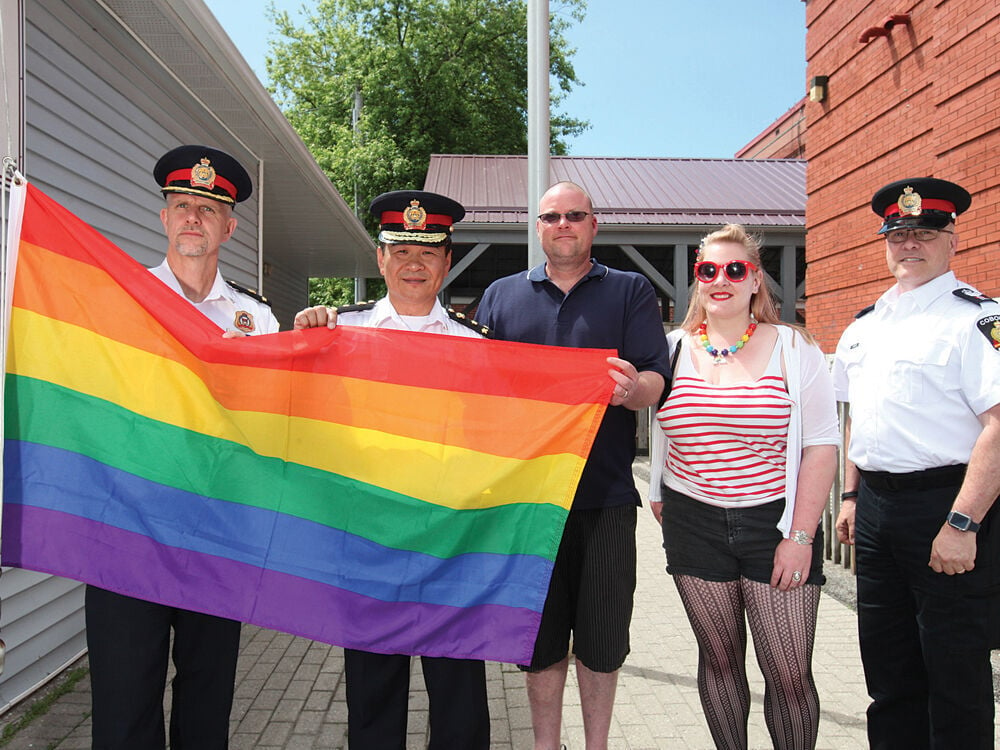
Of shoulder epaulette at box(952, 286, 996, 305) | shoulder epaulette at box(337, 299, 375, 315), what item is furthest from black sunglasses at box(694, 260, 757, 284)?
shoulder epaulette at box(337, 299, 375, 315)

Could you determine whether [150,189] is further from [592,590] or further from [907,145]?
[907,145]

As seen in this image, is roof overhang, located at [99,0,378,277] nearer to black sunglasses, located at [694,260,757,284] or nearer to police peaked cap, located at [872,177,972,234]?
black sunglasses, located at [694,260,757,284]

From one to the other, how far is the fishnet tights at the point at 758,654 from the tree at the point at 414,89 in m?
23.3

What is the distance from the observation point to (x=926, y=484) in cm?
257

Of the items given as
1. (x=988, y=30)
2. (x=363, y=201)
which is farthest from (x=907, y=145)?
(x=363, y=201)

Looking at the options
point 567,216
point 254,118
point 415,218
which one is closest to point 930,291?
point 567,216

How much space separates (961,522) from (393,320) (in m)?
2.04

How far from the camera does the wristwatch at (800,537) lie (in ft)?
7.82

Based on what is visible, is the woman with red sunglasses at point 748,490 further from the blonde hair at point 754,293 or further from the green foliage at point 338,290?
the green foliage at point 338,290

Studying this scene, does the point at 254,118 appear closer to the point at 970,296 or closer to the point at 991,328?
the point at 970,296

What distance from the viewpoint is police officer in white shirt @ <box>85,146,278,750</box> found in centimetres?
221

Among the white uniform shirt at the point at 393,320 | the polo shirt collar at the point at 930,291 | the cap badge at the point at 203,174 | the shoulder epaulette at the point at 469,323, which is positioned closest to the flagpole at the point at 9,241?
the cap badge at the point at 203,174

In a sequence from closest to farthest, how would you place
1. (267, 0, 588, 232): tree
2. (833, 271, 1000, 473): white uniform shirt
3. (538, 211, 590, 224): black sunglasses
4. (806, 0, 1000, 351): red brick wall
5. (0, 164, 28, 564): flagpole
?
(0, 164, 28, 564): flagpole, (833, 271, 1000, 473): white uniform shirt, (538, 211, 590, 224): black sunglasses, (806, 0, 1000, 351): red brick wall, (267, 0, 588, 232): tree

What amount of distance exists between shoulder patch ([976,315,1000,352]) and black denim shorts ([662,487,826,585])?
864 millimetres
